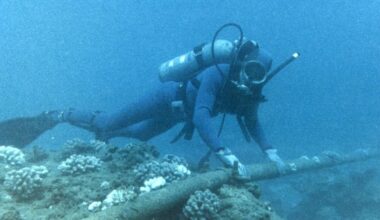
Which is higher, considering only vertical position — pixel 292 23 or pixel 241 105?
pixel 292 23

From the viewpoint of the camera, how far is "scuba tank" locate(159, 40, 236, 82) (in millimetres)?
8203

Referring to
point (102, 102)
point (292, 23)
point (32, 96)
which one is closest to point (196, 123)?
point (102, 102)

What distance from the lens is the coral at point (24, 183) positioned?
5.49 m

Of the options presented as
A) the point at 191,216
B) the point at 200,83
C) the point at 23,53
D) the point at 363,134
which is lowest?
the point at 363,134

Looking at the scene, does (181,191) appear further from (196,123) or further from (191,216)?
(196,123)

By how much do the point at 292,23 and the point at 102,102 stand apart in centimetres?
8638

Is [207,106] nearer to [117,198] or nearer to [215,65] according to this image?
[215,65]

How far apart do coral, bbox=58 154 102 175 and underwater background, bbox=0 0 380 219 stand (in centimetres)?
7576

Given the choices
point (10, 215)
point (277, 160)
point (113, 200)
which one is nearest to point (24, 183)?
point (10, 215)

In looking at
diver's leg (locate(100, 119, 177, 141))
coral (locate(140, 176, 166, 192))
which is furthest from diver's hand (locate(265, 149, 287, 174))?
coral (locate(140, 176, 166, 192))

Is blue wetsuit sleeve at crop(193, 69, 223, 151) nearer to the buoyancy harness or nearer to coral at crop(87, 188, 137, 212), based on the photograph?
the buoyancy harness

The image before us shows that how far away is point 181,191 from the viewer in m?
5.32

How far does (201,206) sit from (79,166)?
2355 mm

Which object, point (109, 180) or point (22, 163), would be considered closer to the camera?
point (109, 180)
